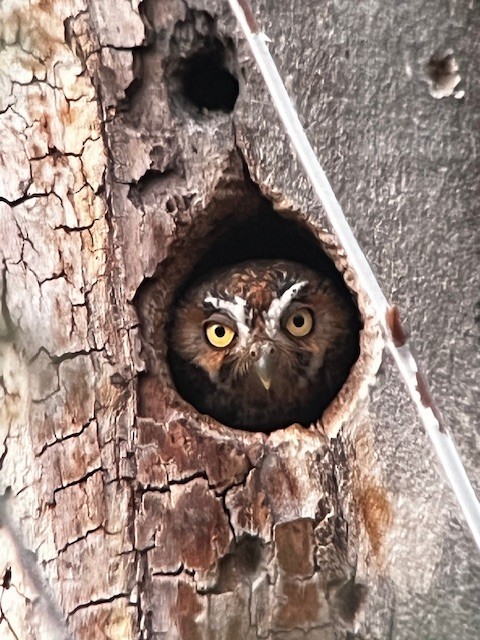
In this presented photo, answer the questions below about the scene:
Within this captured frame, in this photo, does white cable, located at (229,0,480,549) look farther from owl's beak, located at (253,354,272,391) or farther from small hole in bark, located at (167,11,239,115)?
owl's beak, located at (253,354,272,391)

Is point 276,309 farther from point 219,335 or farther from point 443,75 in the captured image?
point 443,75

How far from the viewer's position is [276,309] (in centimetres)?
256

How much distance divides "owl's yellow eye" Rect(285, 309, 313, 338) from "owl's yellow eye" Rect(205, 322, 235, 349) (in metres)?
0.18

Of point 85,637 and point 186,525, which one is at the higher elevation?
point 186,525

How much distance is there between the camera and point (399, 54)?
1.89 metres

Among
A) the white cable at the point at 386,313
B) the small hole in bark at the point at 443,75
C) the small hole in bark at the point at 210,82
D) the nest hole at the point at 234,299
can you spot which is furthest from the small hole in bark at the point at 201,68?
the white cable at the point at 386,313

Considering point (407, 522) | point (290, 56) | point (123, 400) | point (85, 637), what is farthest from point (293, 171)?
point (85, 637)

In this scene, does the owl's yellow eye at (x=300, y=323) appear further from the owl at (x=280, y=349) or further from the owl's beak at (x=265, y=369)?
the owl's beak at (x=265, y=369)

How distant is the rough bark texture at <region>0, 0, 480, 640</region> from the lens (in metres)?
1.88

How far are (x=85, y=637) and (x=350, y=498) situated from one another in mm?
703

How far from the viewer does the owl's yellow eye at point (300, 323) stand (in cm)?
267

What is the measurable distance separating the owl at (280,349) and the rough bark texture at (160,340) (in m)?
0.44

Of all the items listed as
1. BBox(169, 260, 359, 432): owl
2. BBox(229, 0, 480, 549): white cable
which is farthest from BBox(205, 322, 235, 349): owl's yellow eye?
BBox(229, 0, 480, 549): white cable

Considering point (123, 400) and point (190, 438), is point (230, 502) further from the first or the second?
point (123, 400)
